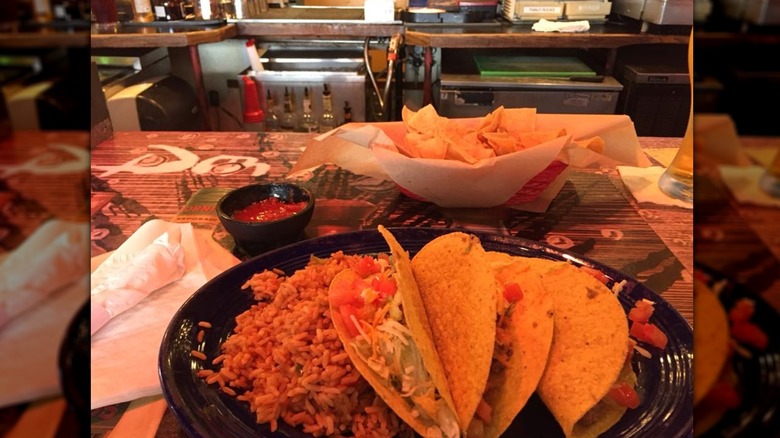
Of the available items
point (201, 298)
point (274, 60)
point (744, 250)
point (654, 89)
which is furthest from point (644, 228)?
point (274, 60)

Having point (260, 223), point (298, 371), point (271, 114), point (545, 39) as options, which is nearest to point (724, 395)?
point (298, 371)

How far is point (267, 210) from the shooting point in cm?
140

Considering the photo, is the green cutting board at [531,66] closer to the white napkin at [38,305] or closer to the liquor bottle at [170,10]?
the liquor bottle at [170,10]

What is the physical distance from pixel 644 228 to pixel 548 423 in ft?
2.53

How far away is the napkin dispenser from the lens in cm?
360

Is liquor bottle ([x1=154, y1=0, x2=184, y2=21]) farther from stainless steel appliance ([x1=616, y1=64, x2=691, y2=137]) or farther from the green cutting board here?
stainless steel appliance ([x1=616, y1=64, x2=691, y2=137])

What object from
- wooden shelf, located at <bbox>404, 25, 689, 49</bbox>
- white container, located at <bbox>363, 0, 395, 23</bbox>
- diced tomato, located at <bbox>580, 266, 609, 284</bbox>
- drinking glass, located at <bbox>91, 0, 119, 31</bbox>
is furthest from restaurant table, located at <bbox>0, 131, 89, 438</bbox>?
drinking glass, located at <bbox>91, 0, 119, 31</bbox>

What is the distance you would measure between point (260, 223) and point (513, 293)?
24.2 inches

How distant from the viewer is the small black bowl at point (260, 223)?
1.26 m

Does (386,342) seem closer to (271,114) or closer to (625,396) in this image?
(625,396)

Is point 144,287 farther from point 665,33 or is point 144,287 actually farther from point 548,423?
point 665,33

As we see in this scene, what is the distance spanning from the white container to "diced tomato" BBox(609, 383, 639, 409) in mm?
3708

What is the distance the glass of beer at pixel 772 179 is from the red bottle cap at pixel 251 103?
162 inches

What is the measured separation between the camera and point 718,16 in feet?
0.44
